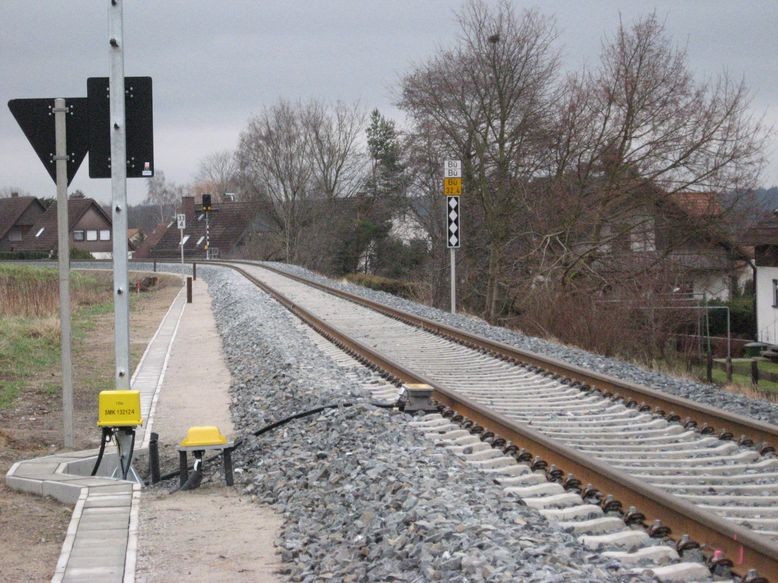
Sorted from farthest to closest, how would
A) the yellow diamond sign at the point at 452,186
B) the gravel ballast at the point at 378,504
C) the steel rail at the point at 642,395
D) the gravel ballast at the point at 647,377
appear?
1. the yellow diamond sign at the point at 452,186
2. the gravel ballast at the point at 647,377
3. the steel rail at the point at 642,395
4. the gravel ballast at the point at 378,504

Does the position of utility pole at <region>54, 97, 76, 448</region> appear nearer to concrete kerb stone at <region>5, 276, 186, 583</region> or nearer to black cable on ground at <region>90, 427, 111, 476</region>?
concrete kerb stone at <region>5, 276, 186, 583</region>

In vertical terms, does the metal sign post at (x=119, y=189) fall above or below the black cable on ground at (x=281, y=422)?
above

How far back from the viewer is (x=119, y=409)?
796 cm

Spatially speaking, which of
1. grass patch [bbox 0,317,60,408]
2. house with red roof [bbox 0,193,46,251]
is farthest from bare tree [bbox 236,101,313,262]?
grass patch [bbox 0,317,60,408]

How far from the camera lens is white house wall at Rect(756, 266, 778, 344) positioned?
38188mm

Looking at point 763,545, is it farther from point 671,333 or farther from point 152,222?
point 152,222

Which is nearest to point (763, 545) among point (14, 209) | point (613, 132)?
point (613, 132)

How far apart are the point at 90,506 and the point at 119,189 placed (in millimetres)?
2551

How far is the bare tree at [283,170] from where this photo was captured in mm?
71250

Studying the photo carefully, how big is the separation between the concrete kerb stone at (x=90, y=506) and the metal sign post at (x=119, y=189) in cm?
52

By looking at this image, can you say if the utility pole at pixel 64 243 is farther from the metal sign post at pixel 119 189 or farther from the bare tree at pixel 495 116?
the bare tree at pixel 495 116

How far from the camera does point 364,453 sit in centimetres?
727

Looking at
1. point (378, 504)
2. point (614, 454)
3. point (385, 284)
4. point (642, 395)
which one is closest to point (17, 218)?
point (385, 284)

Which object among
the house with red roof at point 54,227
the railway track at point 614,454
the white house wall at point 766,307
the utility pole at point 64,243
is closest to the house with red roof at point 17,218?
the house with red roof at point 54,227
